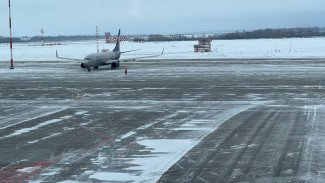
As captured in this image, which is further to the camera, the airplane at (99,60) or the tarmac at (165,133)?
the airplane at (99,60)

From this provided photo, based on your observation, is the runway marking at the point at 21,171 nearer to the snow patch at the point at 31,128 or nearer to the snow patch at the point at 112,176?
the snow patch at the point at 112,176

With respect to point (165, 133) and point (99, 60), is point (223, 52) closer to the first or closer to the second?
point (99, 60)

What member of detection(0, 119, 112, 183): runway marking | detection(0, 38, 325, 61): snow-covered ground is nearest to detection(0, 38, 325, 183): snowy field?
detection(0, 119, 112, 183): runway marking

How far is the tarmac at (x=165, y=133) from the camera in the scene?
13320 millimetres

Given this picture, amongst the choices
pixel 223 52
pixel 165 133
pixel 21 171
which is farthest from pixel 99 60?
pixel 223 52

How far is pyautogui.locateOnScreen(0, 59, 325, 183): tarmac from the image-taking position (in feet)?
43.7

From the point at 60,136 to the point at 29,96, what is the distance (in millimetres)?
14172

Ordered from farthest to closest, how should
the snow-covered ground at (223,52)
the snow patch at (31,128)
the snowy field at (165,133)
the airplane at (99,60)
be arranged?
the snow-covered ground at (223,52), the airplane at (99,60), the snow patch at (31,128), the snowy field at (165,133)

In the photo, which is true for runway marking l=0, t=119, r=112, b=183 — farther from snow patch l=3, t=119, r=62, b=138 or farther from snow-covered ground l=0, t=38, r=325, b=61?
snow-covered ground l=0, t=38, r=325, b=61

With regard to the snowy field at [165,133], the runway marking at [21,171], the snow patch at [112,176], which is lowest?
the snow patch at [112,176]

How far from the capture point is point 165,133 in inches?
740

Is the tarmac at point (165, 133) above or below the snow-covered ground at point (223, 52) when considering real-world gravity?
below

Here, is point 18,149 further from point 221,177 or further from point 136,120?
point 221,177

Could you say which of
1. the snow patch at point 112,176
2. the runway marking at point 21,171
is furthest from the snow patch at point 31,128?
the snow patch at point 112,176
